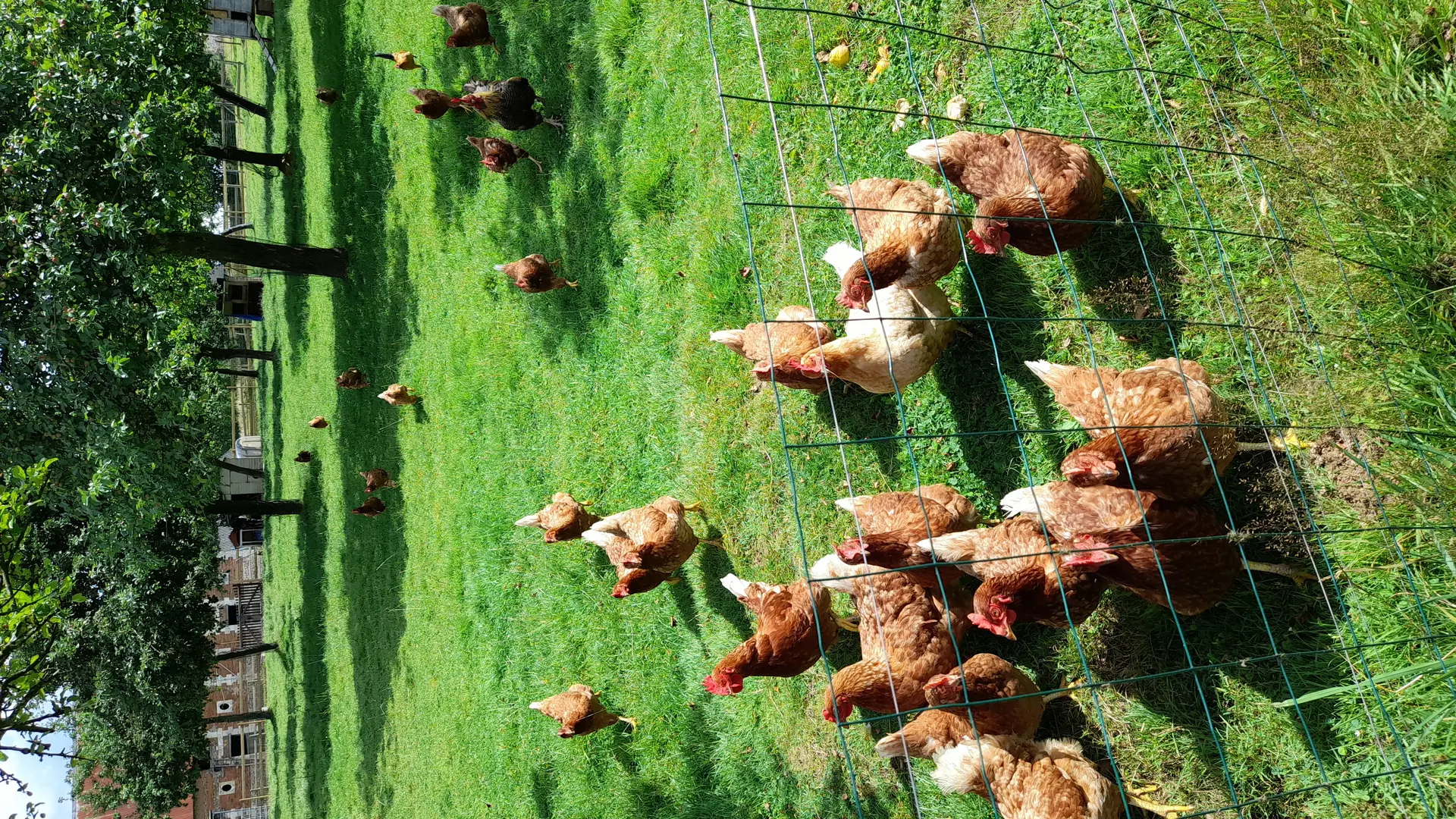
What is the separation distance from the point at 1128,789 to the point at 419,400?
8370mm

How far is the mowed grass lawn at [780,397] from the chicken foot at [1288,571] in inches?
4.0

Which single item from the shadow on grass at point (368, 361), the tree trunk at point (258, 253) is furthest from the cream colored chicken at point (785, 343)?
the shadow on grass at point (368, 361)

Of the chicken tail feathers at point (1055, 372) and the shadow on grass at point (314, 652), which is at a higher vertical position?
the chicken tail feathers at point (1055, 372)

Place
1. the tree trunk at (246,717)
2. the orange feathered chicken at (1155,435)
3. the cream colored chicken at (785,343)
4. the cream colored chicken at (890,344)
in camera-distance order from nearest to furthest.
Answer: the orange feathered chicken at (1155,435)
the cream colored chicken at (890,344)
the cream colored chicken at (785,343)
the tree trunk at (246,717)

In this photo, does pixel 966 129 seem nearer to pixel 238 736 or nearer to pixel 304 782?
pixel 304 782

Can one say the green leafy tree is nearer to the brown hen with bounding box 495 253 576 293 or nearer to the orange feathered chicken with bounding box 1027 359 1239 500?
the brown hen with bounding box 495 253 576 293

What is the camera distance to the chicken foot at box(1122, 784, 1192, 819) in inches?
155

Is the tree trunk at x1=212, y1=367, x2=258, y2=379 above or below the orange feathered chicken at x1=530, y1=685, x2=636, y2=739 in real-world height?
below

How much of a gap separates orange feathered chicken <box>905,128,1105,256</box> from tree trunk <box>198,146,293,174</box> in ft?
33.2

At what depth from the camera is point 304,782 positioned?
12.0 metres

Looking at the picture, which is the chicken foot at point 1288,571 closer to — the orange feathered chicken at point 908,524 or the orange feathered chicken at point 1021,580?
the orange feathered chicken at point 1021,580

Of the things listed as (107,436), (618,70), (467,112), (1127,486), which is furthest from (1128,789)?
(467,112)

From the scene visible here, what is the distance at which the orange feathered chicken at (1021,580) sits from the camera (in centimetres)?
359

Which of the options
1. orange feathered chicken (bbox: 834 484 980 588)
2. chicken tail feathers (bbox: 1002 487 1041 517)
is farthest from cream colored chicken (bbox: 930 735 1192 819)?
chicken tail feathers (bbox: 1002 487 1041 517)
